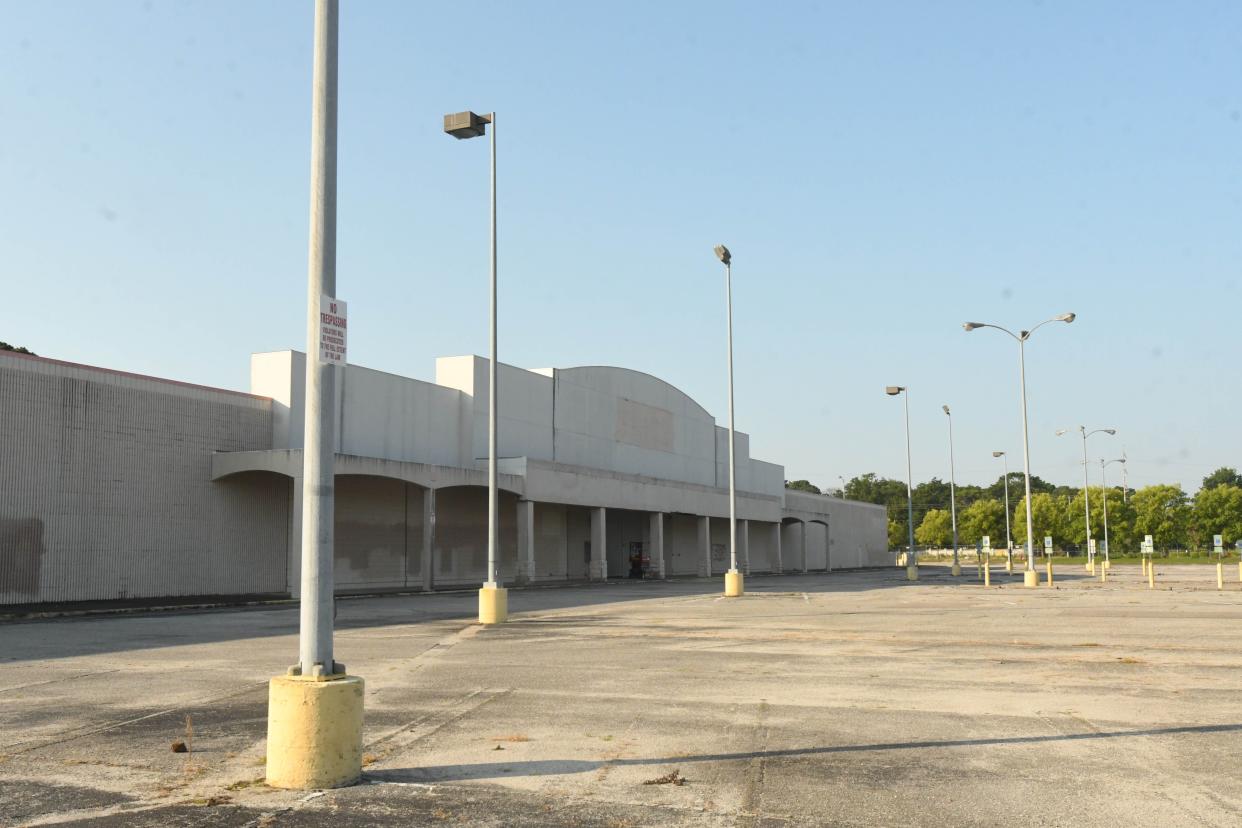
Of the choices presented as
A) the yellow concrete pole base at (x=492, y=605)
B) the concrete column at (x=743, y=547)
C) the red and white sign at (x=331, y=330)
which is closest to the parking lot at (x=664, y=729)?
the yellow concrete pole base at (x=492, y=605)

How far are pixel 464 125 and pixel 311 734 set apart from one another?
16930mm

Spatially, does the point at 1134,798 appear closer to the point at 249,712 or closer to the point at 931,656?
the point at 249,712

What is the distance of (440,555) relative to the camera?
50812 millimetres

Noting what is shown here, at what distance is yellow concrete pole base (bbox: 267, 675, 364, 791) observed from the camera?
7.32 meters

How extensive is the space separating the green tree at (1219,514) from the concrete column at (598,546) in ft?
291

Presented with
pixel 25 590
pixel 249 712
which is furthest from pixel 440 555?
pixel 249 712

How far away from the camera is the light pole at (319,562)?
734 centimetres

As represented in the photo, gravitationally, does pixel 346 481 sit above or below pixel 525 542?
above

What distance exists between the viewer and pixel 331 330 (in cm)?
794

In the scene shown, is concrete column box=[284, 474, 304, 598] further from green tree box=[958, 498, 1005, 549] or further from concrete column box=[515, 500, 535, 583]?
green tree box=[958, 498, 1005, 549]

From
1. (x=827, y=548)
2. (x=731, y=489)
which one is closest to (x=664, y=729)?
(x=731, y=489)

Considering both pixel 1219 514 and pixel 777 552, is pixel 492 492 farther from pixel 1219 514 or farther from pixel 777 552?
pixel 1219 514

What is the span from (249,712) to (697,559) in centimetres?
6851

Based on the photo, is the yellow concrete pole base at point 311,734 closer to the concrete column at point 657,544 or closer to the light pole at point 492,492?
the light pole at point 492,492
